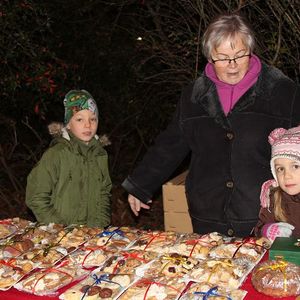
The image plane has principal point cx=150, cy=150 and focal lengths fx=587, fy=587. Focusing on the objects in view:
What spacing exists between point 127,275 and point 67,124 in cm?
149

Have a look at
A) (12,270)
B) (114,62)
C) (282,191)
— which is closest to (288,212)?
(282,191)

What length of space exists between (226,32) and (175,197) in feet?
7.05

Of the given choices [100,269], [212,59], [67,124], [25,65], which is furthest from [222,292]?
[25,65]

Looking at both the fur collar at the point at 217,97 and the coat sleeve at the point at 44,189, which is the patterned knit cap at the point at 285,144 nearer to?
the fur collar at the point at 217,97

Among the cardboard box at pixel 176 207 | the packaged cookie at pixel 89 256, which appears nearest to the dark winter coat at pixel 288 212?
the packaged cookie at pixel 89 256

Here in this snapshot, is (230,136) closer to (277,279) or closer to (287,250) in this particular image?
(287,250)

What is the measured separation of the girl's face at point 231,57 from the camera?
3010 millimetres

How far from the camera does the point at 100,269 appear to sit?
8.45ft

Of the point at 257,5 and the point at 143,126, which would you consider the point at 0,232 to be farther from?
the point at 143,126

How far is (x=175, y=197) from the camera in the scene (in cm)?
490

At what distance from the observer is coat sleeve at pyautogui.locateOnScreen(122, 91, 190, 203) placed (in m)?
3.48

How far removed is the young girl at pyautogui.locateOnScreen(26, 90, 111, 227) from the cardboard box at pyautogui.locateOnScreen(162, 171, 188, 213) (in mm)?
1212

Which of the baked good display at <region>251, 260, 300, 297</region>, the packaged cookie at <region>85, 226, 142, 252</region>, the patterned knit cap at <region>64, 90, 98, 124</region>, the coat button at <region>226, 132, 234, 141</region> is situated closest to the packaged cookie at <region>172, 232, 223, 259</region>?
the packaged cookie at <region>85, 226, 142, 252</region>

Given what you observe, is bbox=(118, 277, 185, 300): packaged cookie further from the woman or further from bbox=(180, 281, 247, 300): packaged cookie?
the woman
